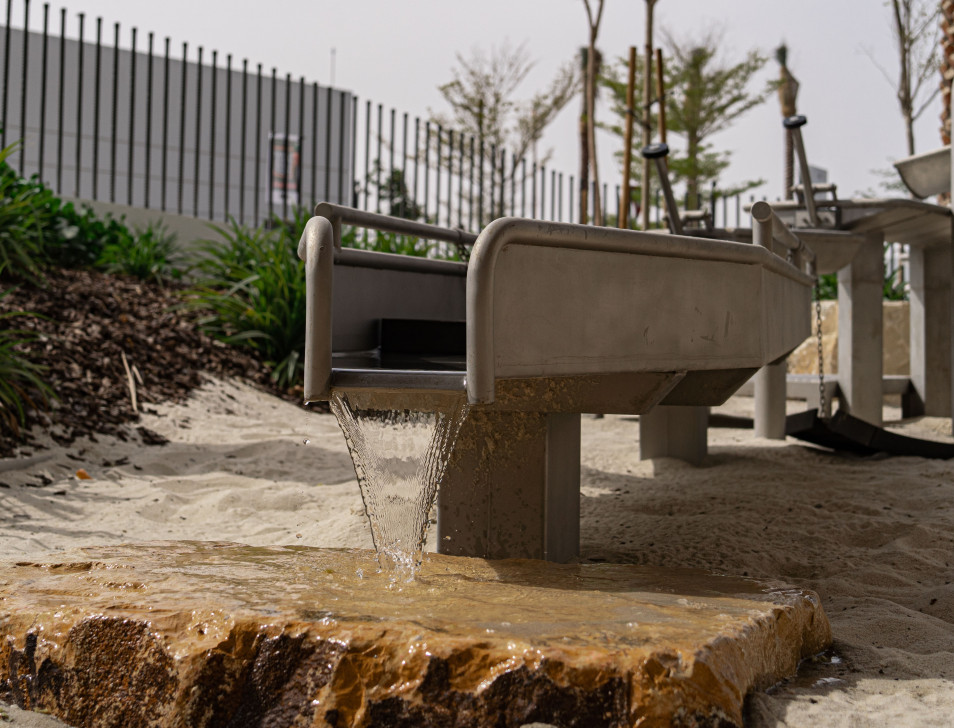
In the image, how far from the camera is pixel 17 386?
477 centimetres

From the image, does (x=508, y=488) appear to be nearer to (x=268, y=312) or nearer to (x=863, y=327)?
(x=863, y=327)

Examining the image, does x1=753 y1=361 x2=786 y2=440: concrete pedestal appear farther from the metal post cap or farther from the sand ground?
the metal post cap

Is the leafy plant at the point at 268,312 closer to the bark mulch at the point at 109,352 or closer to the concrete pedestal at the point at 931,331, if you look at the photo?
the bark mulch at the point at 109,352

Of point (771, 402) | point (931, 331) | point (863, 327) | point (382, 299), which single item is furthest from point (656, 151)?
point (931, 331)

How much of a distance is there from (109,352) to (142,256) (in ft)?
7.68

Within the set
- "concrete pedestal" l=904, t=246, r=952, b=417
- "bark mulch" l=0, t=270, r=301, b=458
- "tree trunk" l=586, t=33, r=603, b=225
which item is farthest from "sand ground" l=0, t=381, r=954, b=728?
"tree trunk" l=586, t=33, r=603, b=225

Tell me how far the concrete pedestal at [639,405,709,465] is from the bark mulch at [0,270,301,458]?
108 inches

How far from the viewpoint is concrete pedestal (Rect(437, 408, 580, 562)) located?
247 cm

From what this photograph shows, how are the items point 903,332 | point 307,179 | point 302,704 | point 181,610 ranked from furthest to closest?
1. point 307,179
2. point 903,332
3. point 181,610
4. point 302,704

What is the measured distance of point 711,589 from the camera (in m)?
2.10

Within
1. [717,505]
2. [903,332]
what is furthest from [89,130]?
[717,505]

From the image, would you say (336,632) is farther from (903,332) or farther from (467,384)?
(903,332)

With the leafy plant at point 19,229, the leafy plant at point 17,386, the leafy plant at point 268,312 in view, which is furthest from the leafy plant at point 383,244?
the leafy plant at point 17,386

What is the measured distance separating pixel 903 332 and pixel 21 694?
943 centimetres
